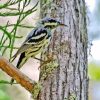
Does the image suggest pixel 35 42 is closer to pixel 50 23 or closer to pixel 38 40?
pixel 38 40

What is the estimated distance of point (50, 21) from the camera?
2.43 meters

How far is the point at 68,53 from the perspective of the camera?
8.67 feet

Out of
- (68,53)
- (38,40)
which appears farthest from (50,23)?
(68,53)

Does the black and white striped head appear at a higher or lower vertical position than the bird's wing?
higher

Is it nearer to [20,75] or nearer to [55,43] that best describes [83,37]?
[55,43]

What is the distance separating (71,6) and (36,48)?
53 centimetres

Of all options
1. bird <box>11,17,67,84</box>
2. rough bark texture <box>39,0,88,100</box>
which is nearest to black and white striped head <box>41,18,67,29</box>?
bird <box>11,17,67,84</box>

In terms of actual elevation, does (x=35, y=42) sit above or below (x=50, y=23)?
below

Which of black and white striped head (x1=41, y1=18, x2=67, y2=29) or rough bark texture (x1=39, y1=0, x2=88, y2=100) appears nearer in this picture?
black and white striped head (x1=41, y1=18, x2=67, y2=29)

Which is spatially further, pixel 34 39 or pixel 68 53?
pixel 68 53

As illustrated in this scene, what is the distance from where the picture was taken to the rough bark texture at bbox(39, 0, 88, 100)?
99.5 inches

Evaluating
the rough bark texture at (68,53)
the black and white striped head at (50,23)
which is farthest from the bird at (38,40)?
the rough bark texture at (68,53)

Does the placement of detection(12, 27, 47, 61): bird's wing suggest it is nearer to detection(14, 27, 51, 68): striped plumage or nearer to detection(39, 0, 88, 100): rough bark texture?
detection(14, 27, 51, 68): striped plumage

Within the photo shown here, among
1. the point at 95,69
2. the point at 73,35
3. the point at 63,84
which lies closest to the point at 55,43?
the point at 73,35
